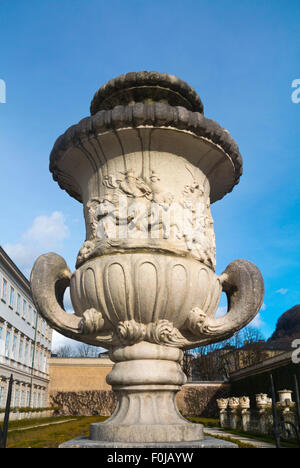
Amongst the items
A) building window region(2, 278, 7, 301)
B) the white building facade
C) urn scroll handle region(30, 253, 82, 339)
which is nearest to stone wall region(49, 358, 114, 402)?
the white building facade

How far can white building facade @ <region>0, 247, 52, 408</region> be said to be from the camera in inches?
892

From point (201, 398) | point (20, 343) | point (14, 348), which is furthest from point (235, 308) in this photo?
point (201, 398)

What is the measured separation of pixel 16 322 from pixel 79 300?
927 inches

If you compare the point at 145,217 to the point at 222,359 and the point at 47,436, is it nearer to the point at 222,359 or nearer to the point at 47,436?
the point at 47,436

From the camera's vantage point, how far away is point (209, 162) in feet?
13.2

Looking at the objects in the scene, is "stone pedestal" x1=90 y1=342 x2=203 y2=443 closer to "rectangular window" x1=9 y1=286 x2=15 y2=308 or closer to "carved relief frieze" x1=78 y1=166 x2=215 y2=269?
"carved relief frieze" x1=78 y1=166 x2=215 y2=269

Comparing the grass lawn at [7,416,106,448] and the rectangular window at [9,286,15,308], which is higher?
the rectangular window at [9,286,15,308]

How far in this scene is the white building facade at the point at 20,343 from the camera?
22658 millimetres

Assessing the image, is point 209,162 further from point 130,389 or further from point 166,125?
point 130,389

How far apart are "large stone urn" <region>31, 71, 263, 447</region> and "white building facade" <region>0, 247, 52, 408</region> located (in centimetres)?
A: 1832

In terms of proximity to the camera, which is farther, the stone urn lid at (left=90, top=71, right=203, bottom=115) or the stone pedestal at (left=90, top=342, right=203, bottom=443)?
the stone urn lid at (left=90, top=71, right=203, bottom=115)

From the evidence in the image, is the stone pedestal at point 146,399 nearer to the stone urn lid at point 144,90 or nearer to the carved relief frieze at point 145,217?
the carved relief frieze at point 145,217

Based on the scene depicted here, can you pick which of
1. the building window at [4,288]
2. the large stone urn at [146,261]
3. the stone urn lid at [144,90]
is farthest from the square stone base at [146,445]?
the building window at [4,288]

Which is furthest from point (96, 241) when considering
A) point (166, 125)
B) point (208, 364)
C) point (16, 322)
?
point (208, 364)
